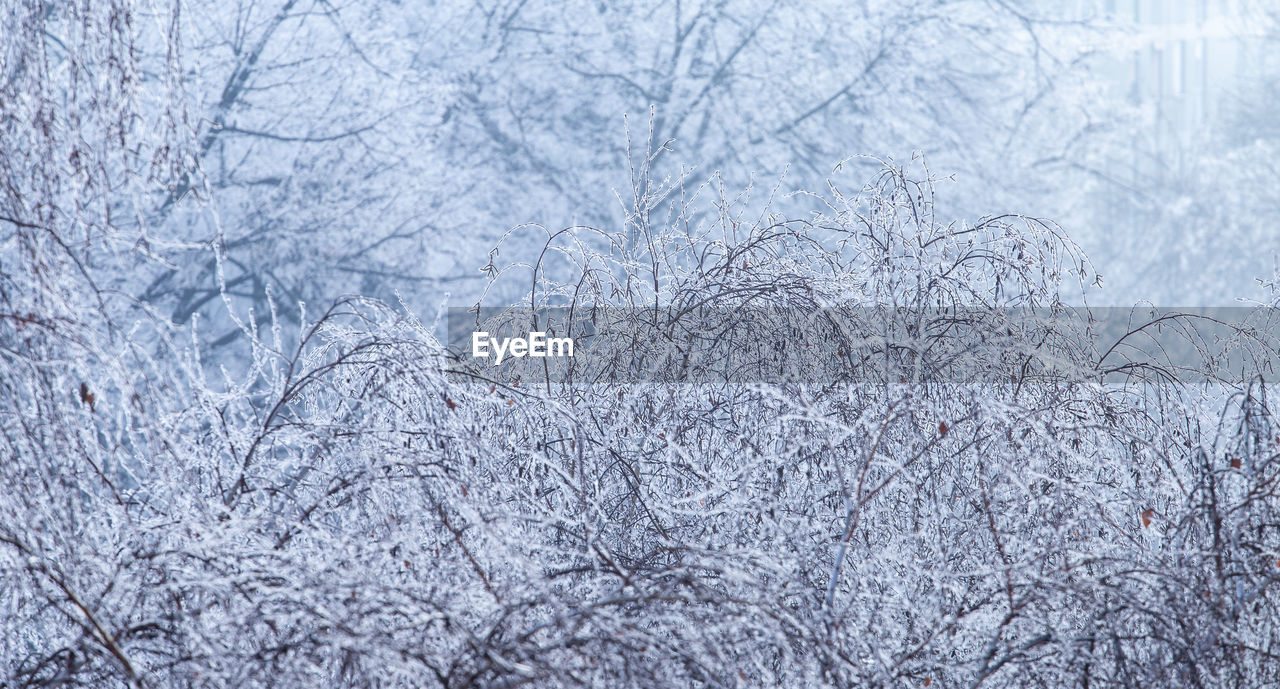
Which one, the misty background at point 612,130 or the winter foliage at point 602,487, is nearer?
the winter foliage at point 602,487

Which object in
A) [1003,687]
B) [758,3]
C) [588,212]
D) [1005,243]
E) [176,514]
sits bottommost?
[1003,687]

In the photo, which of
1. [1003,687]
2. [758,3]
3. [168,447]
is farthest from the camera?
[758,3]

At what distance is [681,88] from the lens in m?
11.3

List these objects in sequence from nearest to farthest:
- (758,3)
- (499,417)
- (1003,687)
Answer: (1003,687) → (499,417) → (758,3)

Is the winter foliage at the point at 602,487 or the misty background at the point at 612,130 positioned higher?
the misty background at the point at 612,130

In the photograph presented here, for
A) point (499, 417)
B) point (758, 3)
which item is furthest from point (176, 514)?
point (758, 3)

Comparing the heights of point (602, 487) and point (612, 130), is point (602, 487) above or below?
below

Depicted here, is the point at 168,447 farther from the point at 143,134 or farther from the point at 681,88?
the point at 681,88

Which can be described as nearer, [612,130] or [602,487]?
[602,487]

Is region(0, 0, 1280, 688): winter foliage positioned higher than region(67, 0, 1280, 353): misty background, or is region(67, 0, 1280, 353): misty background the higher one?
region(67, 0, 1280, 353): misty background

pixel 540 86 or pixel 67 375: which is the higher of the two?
pixel 540 86

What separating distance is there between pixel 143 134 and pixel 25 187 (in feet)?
0.88

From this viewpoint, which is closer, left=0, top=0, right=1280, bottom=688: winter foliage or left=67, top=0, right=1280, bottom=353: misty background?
left=0, top=0, right=1280, bottom=688: winter foliage

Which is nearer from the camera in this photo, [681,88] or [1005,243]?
[1005,243]
